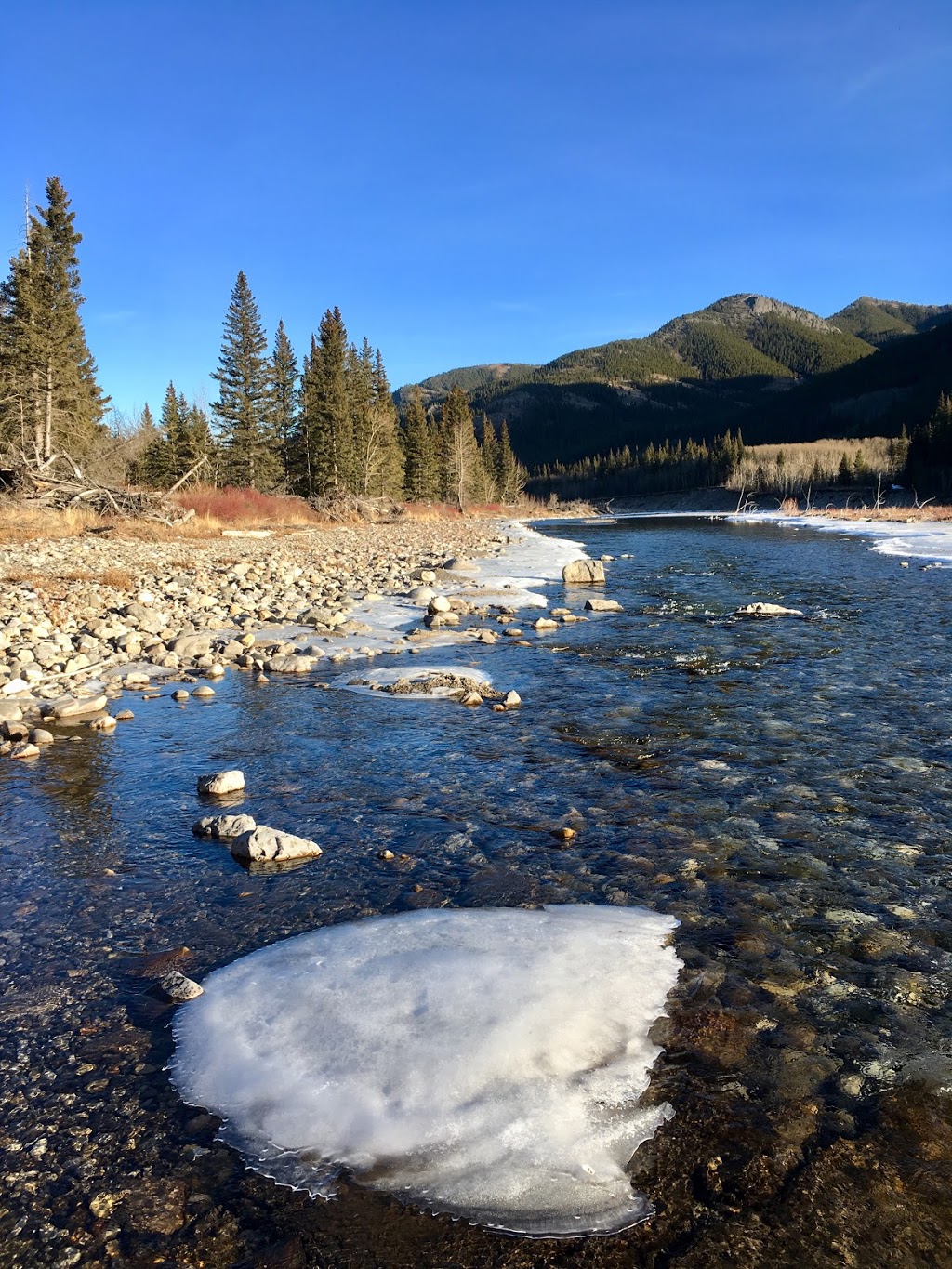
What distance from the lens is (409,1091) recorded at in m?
2.57

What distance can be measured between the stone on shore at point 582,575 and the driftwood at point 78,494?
43.8 ft

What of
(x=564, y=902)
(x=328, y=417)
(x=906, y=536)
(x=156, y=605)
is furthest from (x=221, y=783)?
(x=328, y=417)

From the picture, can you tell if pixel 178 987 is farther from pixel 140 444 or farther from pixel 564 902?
pixel 140 444

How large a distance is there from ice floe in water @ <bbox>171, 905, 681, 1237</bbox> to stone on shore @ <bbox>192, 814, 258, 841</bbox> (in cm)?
139

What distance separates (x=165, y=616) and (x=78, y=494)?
43.1 feet

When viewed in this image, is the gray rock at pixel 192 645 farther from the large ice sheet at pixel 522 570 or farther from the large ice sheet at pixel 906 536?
the large ice sheet at pixel 906 536

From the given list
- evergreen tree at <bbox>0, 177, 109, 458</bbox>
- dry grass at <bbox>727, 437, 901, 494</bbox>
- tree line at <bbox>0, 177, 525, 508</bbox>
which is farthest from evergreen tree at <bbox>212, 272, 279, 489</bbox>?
dry grass at <bbox>727, 437, 901, 494</bbox>

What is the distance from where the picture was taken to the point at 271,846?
450cm

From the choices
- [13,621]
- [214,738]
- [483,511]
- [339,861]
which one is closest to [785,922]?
[339,861]

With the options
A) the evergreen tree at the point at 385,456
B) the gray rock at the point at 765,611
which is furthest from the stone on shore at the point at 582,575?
the evergreen tree at the point at 385,456

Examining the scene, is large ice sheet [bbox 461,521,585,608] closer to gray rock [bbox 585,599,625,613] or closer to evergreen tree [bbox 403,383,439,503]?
gray rock [bbox 585,599,625,613]

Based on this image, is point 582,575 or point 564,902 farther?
point 582,575

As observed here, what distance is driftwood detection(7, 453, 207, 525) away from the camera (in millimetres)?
21359

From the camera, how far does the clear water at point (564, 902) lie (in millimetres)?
2141
